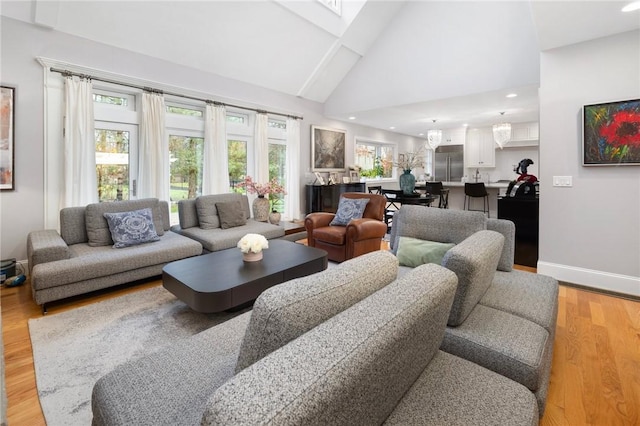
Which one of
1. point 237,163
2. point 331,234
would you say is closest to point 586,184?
point 331,234

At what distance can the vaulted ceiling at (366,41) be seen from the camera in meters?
3.42

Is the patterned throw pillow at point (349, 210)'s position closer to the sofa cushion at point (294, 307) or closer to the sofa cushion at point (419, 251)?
the sofa cushion at point (419, 251)

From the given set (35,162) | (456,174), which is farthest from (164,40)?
(456,174)

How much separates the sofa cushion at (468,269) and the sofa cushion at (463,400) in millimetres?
333

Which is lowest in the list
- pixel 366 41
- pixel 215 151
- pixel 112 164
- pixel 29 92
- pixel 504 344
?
pixel 504 344

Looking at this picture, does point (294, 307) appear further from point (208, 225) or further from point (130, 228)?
point (208, 225)

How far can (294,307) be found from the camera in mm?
889

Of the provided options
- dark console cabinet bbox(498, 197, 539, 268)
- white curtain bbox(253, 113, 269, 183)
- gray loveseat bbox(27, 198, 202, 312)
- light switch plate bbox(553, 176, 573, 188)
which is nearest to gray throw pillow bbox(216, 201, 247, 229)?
gray loveseat bbox(27, 198, 202, 312)

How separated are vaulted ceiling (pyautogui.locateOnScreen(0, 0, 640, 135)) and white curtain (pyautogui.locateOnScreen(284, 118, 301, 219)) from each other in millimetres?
786

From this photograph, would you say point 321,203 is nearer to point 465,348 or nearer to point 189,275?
point 189,275

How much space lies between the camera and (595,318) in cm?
267

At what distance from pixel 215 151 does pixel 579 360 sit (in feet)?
16.5

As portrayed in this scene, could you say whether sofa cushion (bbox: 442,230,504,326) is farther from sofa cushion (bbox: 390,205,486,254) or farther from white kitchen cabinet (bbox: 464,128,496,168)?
white kitchen cabinet (bbox: 464,128,496,168)

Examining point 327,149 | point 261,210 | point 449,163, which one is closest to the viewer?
point 261,210
